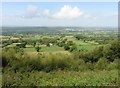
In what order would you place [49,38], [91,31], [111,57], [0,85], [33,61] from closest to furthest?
[0,85]
[33,61]
[111,57]
[49,38]
[91,31]

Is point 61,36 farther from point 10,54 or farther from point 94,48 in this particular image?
point 10,54

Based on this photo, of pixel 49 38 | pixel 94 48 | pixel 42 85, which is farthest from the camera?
pixel 49 38

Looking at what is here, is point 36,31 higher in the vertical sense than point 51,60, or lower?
higher

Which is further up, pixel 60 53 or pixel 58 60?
pixel 60 53

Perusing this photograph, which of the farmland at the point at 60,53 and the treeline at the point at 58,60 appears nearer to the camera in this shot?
the farmland at the point at 60,53

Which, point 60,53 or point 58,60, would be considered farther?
point 60,53

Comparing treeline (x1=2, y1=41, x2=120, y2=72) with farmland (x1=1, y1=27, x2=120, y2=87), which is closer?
farmland (x1=1, y1=27, x2=120, y2=87)

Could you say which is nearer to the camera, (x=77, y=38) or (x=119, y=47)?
(x=119, y=47)

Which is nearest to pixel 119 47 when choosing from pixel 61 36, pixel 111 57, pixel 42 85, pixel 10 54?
pixel 111 57
